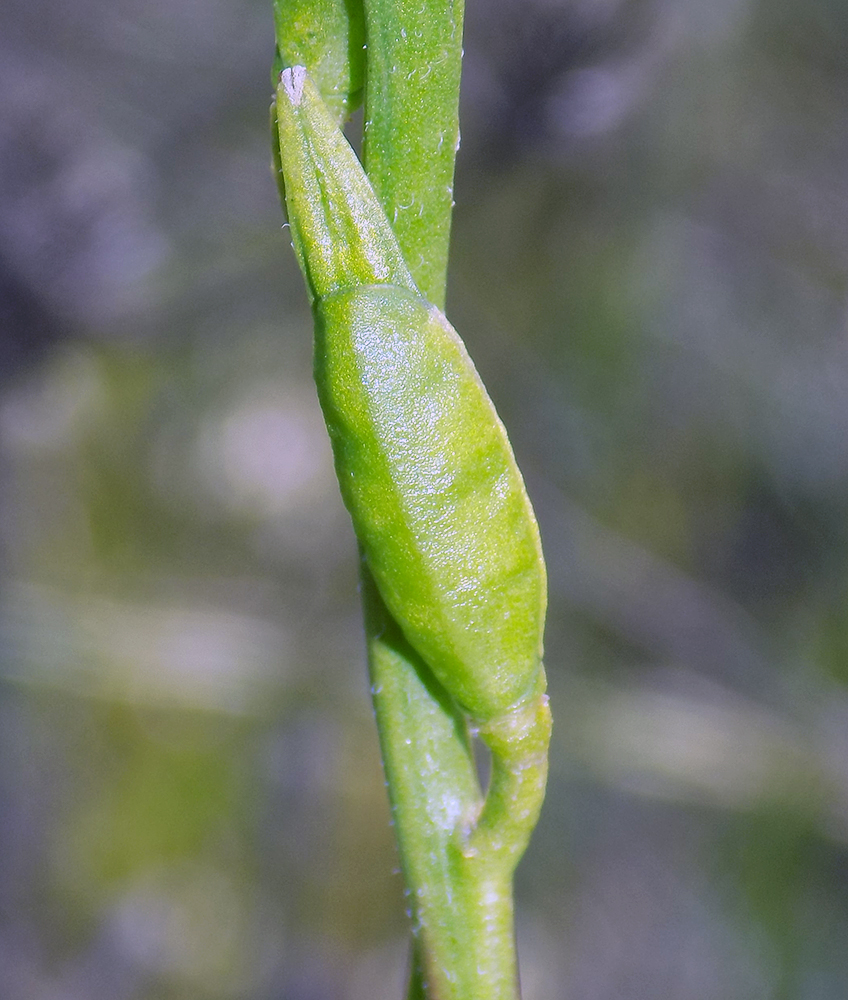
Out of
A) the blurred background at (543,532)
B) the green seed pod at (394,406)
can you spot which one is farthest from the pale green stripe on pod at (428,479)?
the blurred background at (543,532)

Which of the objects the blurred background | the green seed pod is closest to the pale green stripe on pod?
the green seed pod

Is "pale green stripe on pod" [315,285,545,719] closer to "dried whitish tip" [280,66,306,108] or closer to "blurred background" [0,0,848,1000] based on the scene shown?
"dried whitish tip" [280,66,306,108]

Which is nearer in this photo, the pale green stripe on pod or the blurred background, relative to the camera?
the pale green stripe on pod

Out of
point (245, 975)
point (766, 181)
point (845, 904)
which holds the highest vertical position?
point (766, 181)

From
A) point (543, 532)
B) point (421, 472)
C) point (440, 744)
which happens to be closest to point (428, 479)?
point (421, 472)

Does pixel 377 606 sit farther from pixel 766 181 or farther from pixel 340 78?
pixel 766 181

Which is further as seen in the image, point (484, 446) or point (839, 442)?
point (839, 442)

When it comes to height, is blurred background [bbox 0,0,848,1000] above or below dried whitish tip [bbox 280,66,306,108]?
below

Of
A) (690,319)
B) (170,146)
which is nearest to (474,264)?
(690,319)
